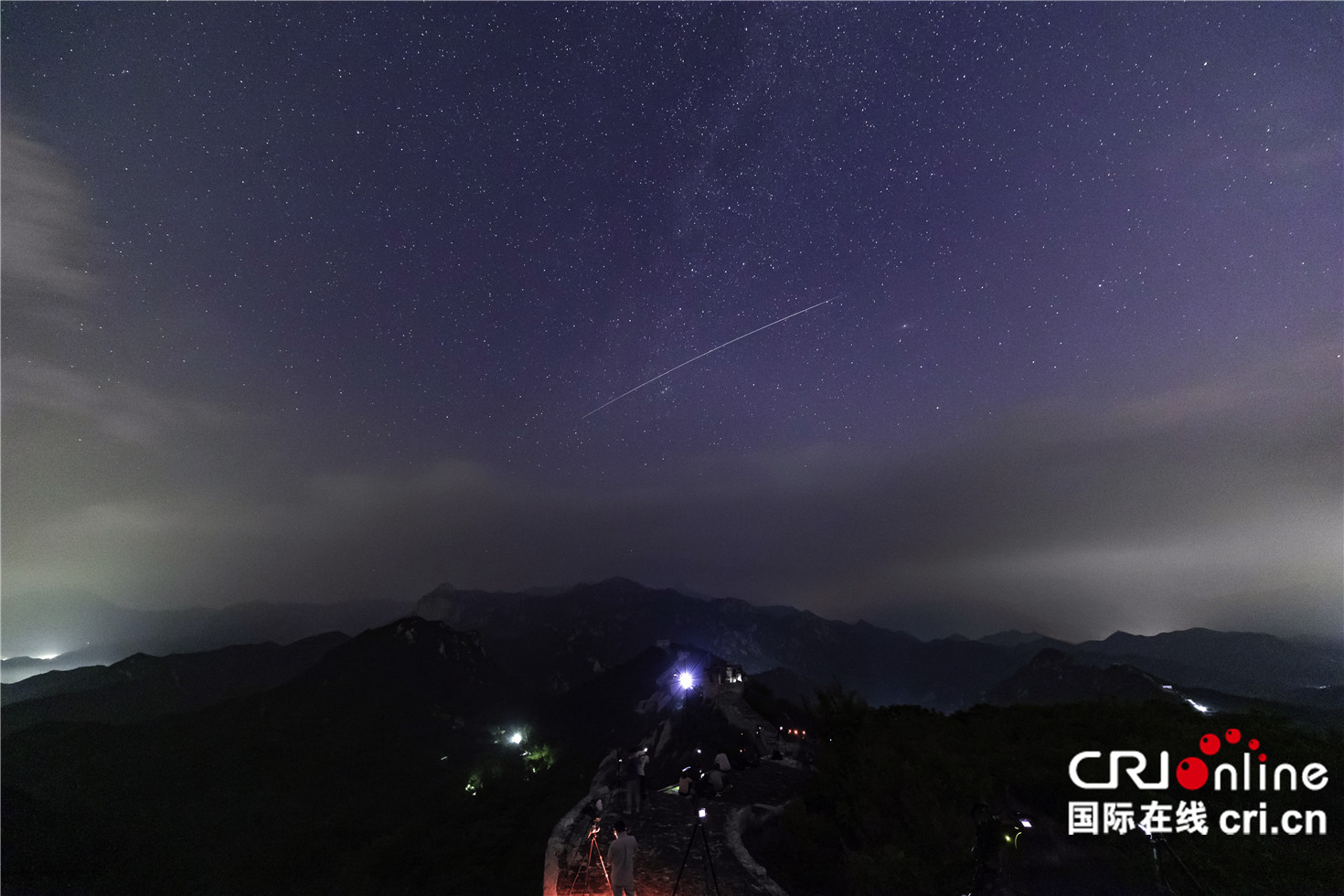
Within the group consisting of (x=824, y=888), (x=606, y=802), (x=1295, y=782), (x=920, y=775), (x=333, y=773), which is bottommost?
(x=333, y=773)

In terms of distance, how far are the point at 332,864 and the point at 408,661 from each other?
108088 mm

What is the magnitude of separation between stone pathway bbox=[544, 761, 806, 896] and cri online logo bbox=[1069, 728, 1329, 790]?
10.0 m

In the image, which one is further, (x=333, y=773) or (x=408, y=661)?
(x=408, y=661)

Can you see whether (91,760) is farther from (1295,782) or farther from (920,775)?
(1295,782)

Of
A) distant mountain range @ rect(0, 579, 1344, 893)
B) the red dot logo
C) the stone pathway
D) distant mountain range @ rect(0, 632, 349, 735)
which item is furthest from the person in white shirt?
distant mountain range @ rect(0, 632, 349, 735)

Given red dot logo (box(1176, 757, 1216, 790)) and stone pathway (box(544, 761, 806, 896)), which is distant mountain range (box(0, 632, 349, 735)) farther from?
red dot logo (box(1176, 757, 1216, 790))

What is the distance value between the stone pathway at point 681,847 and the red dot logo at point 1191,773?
1182cm

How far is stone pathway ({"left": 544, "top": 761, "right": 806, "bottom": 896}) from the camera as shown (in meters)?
12.3

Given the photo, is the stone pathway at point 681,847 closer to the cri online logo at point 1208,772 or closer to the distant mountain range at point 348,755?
the cri online logo at point 1208,772

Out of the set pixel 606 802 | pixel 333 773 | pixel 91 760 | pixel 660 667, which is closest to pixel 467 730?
pixel 333 773

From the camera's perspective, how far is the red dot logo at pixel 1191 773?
1465cm

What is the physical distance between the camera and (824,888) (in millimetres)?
17453

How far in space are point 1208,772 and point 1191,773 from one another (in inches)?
17.5

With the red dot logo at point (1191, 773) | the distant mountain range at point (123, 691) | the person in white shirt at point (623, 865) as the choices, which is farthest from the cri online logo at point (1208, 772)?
the distant mountain range at point (123, 691)
